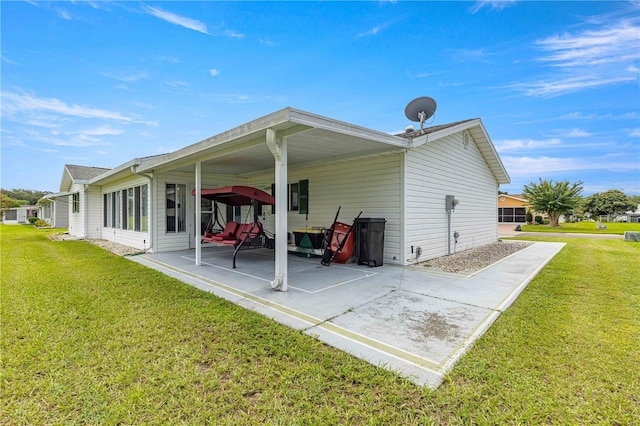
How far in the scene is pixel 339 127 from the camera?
4562 millimetres

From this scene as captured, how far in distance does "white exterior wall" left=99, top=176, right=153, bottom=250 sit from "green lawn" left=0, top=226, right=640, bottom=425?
18.6 feet

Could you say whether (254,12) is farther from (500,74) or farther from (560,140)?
(560,140)

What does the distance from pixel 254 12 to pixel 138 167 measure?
20.8 feet

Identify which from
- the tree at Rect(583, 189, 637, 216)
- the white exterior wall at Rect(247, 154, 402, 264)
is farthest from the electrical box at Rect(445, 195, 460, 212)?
the tree at Rect(583, 189, 637, 216)

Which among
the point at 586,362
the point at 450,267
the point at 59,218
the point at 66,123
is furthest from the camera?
the point at 59,218

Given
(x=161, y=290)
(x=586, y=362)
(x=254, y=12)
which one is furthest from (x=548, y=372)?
(x=254, y=12)

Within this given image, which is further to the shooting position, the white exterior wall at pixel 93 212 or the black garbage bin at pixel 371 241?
the white exterior wall at pixel 93 212

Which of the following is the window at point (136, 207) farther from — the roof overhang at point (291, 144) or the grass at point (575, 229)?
the grass at point (575, 229)

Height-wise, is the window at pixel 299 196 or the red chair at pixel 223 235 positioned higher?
the window at pixel 299 196

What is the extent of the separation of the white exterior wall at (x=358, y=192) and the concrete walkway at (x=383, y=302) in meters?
1.23

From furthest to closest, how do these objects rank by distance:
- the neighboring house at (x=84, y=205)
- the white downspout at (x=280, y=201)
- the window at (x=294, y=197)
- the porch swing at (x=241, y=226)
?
1. the neighboring house at (x=84, y=205)
2. the window at (x=294, y=197)
3. the porch swing at (x=241, y=226)
4. the white downspout at (x=280, y=201)

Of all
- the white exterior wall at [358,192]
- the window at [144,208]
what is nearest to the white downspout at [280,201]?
the white exterior wall at [358,192]

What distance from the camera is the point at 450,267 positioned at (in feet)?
22.3

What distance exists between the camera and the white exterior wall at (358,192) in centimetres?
701
